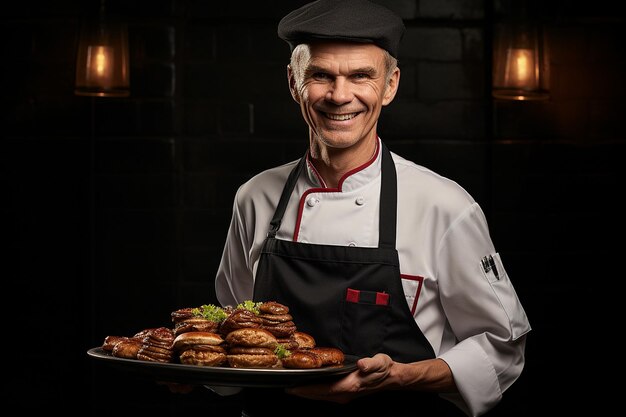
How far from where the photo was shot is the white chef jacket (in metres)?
2.34

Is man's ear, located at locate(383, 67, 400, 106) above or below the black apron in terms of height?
above

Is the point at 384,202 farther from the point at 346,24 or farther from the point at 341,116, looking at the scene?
the point at 346,24

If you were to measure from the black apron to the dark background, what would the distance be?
2.01m

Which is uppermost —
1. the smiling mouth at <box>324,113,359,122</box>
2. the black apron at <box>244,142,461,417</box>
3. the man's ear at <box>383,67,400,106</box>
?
the man's ear at <box>383,67,400,106</box>

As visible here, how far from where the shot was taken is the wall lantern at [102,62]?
13.4 ft

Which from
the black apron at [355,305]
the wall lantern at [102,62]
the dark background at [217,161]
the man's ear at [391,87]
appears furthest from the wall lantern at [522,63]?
the black apron at [355,305]

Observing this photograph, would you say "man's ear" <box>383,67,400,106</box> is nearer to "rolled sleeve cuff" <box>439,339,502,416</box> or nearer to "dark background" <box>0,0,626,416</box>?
"rolled sleeve cuff" <box>439,339,502,416</box>

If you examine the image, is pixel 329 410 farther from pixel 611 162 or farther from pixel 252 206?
pixel 611 162

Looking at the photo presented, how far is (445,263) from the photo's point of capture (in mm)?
2363

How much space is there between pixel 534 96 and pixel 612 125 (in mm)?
438

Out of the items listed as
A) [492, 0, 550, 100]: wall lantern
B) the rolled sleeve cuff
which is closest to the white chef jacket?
the rolled sleeve cuff

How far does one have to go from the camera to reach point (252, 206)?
8.73 ft

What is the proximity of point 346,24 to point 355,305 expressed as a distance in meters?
0.63

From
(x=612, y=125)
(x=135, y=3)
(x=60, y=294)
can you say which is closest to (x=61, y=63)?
(x=135, y=3)
